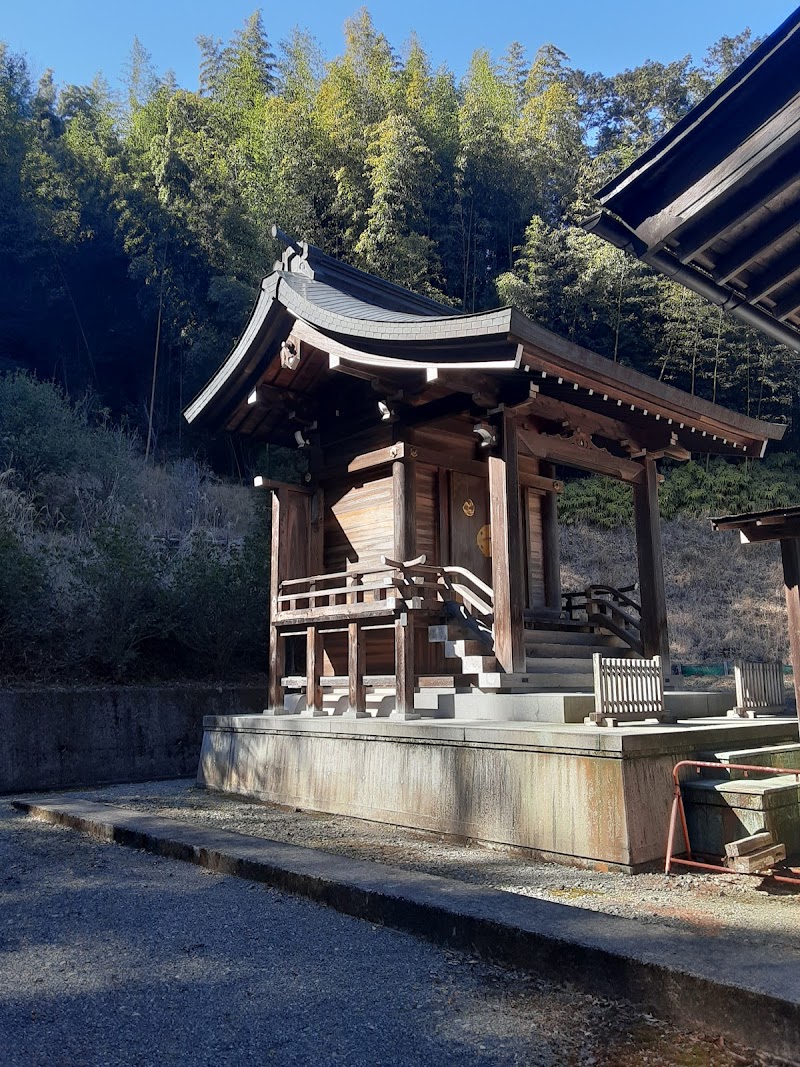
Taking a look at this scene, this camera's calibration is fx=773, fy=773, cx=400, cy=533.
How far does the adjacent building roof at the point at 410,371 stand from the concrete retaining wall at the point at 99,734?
3.75 meters

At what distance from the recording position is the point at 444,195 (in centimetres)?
2669

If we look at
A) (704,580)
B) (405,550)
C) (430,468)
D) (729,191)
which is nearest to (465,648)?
(405,550)

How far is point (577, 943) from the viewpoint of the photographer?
2.90 meters

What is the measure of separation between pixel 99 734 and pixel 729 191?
30.2 ft

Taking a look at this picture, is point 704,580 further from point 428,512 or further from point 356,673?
point 356,673

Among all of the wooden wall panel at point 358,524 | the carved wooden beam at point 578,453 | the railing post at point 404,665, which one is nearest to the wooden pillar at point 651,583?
the carved wooden beam at point 578,453

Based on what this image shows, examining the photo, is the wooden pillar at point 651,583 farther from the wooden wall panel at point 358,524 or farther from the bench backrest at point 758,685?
the wooden wall panel at point 358,524

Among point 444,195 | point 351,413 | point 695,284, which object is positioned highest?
point 444,195

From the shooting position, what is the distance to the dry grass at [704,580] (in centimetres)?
1809

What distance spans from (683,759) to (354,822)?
2819 millimetres

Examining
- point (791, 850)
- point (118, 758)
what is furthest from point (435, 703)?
point (118, 758)

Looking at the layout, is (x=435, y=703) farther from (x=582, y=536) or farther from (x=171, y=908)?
(x=582, y=536)

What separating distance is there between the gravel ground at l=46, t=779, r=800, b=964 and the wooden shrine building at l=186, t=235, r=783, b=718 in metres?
1.36

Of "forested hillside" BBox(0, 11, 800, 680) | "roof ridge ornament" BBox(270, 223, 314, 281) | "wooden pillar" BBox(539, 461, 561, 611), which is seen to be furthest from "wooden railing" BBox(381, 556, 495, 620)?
"forested hillside" BBox(0, 11, 800, 680)
